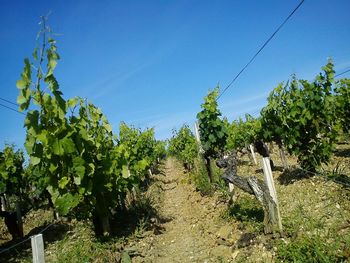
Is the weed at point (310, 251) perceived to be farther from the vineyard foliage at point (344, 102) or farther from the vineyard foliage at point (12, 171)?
the vineyard foliage at point (344, 102)

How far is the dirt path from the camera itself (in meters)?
5.84

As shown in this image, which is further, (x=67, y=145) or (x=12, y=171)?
(x=12, y=171)

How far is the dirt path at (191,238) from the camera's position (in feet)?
19.2

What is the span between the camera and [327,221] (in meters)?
5.22

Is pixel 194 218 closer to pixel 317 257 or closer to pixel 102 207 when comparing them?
pixel 102 207

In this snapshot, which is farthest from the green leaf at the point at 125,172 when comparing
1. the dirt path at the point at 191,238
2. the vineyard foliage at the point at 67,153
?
the dirt path at the point at 191,238

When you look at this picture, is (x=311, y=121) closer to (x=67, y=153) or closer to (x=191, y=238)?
(x=191, y=238)

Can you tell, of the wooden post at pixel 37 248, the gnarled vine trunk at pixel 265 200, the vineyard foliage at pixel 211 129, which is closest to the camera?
the wooden post at pixel 37 248

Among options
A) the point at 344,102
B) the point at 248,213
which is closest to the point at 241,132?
the point at 344,102

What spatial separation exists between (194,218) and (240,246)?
3.15 m

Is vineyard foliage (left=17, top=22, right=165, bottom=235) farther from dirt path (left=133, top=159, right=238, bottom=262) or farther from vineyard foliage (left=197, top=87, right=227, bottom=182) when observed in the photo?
vineyard foliage (left=197, top=87, right=227, bottom=182)

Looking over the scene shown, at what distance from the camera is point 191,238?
699cm

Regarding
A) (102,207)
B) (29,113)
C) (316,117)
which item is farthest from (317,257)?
(316,117)

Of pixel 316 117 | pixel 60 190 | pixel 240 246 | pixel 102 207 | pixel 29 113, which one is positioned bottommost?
pixel 240 246
